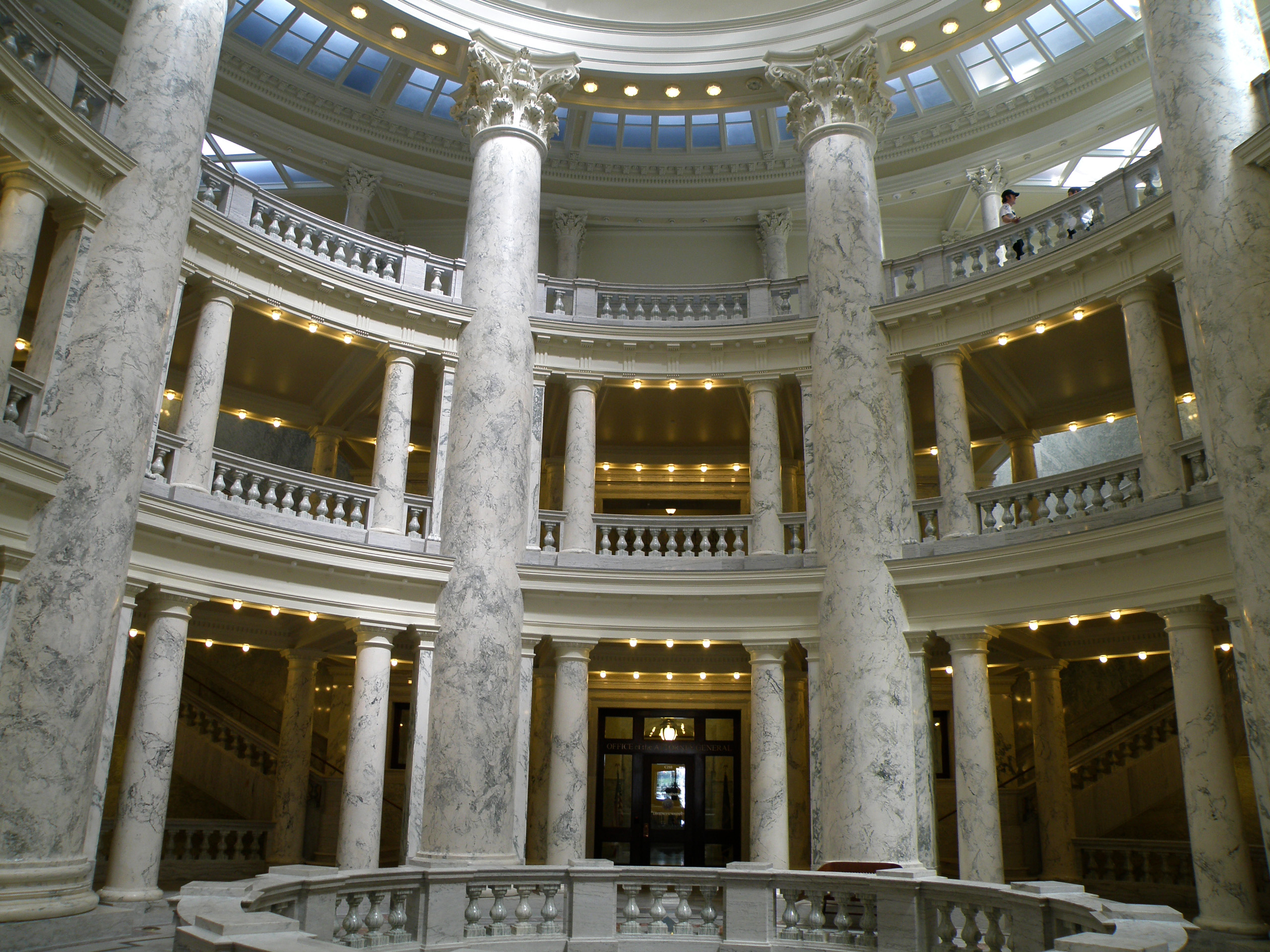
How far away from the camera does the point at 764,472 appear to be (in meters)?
16.8

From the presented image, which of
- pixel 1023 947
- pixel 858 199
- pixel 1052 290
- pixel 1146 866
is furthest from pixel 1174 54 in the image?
pixel 1146 866

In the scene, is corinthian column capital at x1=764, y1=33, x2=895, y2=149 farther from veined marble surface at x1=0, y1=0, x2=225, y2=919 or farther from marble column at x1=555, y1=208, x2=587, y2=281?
veined marble surface at x1=0, y1=0, x2=225, y2=919

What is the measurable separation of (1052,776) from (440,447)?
12.0 metres

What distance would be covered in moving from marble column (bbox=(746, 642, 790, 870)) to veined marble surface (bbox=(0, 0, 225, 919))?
8.84m

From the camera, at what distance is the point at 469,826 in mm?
13469

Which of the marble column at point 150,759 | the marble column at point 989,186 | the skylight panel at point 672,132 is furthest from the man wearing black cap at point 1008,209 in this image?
the marble column at point 150,759

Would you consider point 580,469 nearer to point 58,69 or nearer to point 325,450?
point 325,450

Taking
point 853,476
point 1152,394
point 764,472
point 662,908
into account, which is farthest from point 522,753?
point 1152,394

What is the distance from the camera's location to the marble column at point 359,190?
20.5m

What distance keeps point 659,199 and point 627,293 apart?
5.18 metres

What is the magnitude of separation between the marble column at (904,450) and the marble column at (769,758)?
2.75m

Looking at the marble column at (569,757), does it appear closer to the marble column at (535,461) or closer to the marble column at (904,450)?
the marble column at (535,461)

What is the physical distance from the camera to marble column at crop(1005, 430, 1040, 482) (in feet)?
63.6

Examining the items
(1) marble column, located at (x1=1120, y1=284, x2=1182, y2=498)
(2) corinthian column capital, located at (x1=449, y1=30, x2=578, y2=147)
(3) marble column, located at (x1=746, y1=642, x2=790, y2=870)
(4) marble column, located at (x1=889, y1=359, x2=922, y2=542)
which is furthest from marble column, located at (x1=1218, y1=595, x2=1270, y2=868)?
(2) corinthian column capital, located at (x1=449, y1=30, x2=578, y2=147)
